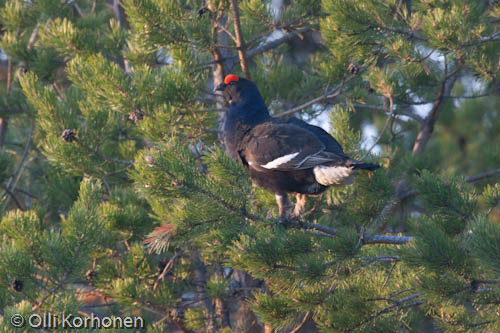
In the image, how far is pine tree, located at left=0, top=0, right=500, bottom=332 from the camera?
266 cm

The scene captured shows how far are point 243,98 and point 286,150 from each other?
68 centimetres

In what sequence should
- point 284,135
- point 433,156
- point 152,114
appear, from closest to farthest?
point 284,135 → point 152,114 → point 433,156

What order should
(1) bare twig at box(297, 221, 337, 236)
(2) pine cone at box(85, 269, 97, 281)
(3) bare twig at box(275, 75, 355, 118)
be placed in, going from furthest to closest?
(3) bare twig at box(275, 75, 355, 118) → (2) pine cone at box(85, 269, 97, 281) → (1) bare twig at box(297, 221, 337, 236)

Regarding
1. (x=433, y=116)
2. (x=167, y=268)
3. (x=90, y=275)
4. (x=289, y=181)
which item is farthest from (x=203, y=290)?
(x=433, y=116)

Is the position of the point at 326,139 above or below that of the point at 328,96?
below

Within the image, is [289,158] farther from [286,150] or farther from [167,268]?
[167,268]

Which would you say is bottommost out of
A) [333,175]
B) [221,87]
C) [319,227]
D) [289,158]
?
[319,227]

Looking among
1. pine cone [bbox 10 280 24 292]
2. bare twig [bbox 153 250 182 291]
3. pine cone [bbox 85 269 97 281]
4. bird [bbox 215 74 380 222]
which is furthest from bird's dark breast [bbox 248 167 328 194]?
pine cone [bbox 10 280 24 292]

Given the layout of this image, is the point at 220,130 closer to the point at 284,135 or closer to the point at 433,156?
the point at 284,135

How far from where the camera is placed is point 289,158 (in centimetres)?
353

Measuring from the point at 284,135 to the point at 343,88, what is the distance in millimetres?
1027

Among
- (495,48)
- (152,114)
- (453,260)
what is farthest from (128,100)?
(495,48)

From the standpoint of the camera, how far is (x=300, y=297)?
2.86 m

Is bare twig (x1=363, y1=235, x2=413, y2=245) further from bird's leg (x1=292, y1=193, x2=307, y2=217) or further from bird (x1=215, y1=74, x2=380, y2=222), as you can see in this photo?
bird's leg (x1=292, y1=193, x2=307, y2=217)
